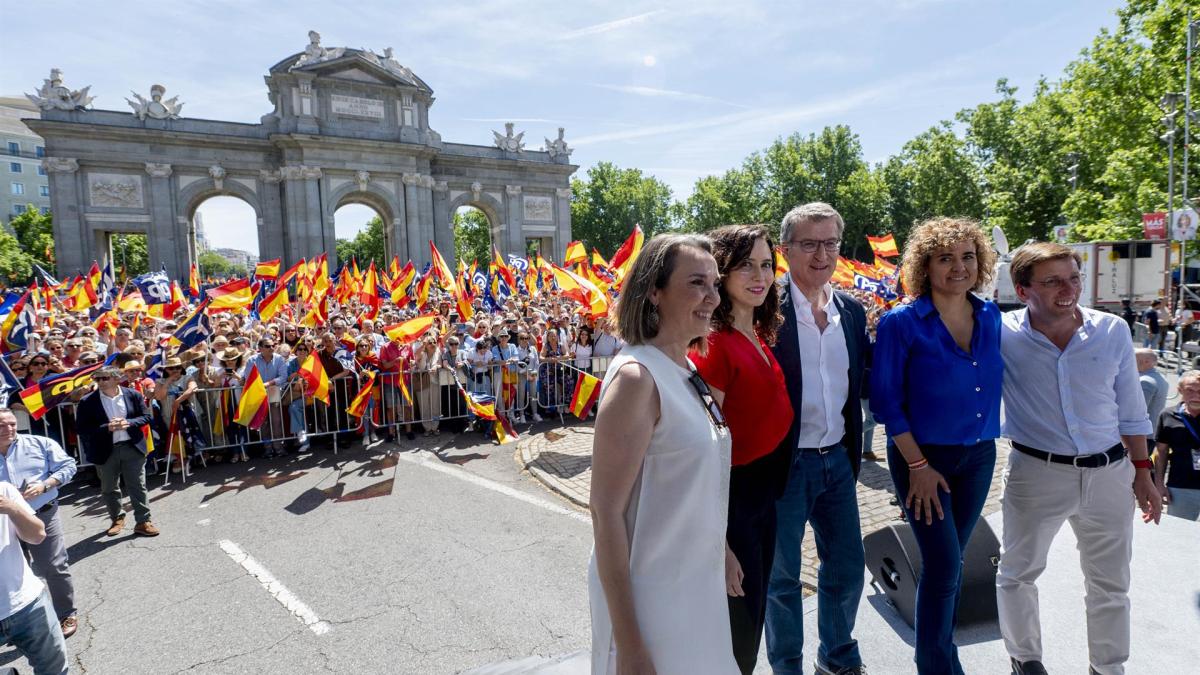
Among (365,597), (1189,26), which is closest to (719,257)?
(365,597)

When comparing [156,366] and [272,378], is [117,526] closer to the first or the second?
[272,378]

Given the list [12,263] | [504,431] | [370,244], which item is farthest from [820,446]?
[370,244]

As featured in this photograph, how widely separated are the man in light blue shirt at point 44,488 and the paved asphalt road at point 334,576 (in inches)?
9.1

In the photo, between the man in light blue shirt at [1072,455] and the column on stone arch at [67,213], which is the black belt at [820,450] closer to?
the man in light blue shirt at [1072,455]

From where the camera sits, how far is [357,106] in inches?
1422

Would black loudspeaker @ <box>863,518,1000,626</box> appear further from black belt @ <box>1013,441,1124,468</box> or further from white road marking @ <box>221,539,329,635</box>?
white road marking @ <box>221,539,329,635</box>

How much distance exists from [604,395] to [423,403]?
871 cm

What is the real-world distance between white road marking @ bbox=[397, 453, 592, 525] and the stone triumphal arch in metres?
30.5

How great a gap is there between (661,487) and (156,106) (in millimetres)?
41206

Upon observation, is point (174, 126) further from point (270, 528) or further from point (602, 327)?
point (270, 528)

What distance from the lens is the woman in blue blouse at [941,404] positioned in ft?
9.07

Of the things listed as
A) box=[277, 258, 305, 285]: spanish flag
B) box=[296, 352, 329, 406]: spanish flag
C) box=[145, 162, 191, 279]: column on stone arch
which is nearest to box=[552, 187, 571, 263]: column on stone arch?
box=[145, 162, 191, 279]: column on stone arch

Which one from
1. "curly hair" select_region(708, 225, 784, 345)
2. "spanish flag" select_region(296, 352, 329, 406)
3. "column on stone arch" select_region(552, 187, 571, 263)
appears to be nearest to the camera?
"curly hair" select_region(708, 225, 784, 345)

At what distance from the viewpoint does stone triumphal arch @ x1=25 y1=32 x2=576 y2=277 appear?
1244 inches
